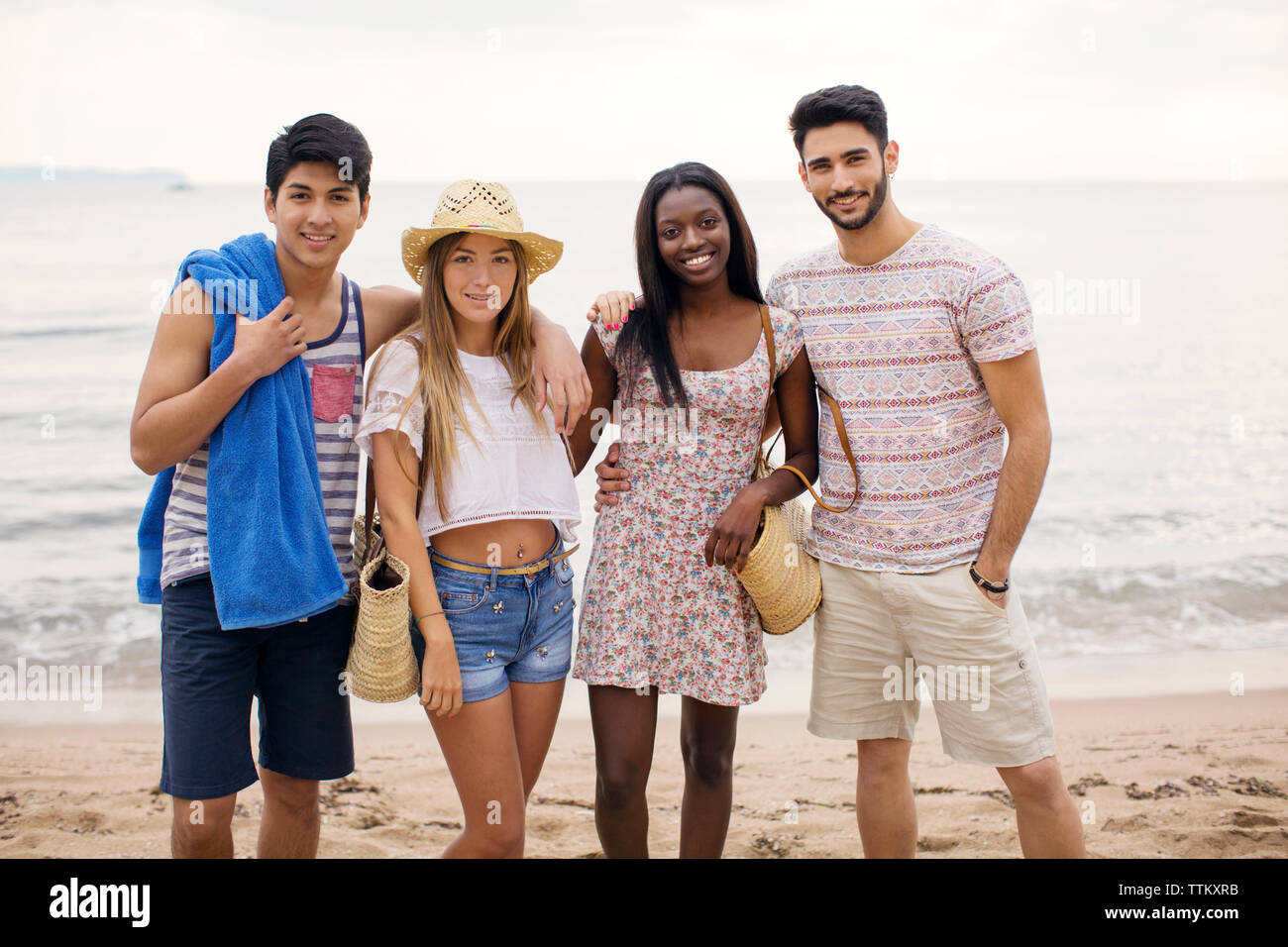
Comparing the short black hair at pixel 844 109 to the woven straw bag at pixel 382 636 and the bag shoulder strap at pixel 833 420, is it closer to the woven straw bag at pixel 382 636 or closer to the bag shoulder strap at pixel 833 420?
the bag shoulder strap at pixel 833 420

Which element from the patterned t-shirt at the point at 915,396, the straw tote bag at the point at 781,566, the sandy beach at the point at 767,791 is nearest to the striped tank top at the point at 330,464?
the straw tote bag at the point at 781,566

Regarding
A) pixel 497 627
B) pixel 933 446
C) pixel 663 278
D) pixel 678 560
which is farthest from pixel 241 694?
pixel 933 446

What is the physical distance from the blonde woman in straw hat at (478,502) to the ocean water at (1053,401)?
3.63 meters

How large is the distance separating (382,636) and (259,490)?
1.65ft

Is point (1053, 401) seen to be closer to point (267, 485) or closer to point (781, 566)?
point (781, 566)

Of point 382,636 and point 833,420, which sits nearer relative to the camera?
point 382,636

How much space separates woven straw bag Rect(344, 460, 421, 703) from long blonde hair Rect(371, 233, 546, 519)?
16cm

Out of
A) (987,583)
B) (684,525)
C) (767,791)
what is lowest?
(767,791)

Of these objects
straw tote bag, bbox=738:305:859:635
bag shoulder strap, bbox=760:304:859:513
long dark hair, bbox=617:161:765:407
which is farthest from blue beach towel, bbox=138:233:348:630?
bag shoulder strap, bbox=760:304:859:513

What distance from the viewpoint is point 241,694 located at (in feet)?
8.62

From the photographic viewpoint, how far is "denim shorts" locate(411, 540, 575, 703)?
264 centimetres

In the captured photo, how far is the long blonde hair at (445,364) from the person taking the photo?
2.59 meters

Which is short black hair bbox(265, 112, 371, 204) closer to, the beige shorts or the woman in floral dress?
the woman in floral dress
